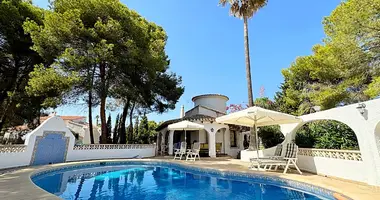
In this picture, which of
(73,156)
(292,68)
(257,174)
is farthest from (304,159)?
(73,156)

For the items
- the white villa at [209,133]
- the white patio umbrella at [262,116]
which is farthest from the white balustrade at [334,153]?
the white villa at [209,133]

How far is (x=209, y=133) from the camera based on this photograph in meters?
17.2

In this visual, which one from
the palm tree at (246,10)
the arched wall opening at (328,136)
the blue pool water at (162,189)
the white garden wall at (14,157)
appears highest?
the palm tree at (246,10)

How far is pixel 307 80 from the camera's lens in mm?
16016

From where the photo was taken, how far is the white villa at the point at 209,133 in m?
17.2

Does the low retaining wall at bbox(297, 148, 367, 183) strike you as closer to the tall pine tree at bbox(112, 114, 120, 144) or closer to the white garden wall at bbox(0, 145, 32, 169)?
the white garden wall at bbox(0, 145, 32, 169)

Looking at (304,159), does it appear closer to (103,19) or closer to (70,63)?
(70,63)

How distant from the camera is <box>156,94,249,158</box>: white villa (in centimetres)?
1723

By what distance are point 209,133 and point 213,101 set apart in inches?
273

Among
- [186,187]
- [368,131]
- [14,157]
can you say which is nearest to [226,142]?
[186,187]

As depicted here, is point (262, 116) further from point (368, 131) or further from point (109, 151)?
point (109, 151)

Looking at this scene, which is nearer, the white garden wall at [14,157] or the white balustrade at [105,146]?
the white garden wall at [14,157]

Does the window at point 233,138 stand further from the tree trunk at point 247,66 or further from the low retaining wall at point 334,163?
the low retaining wall at point 334,163

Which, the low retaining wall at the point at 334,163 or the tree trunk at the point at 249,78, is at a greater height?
the tree trunk at the point at 249,78
